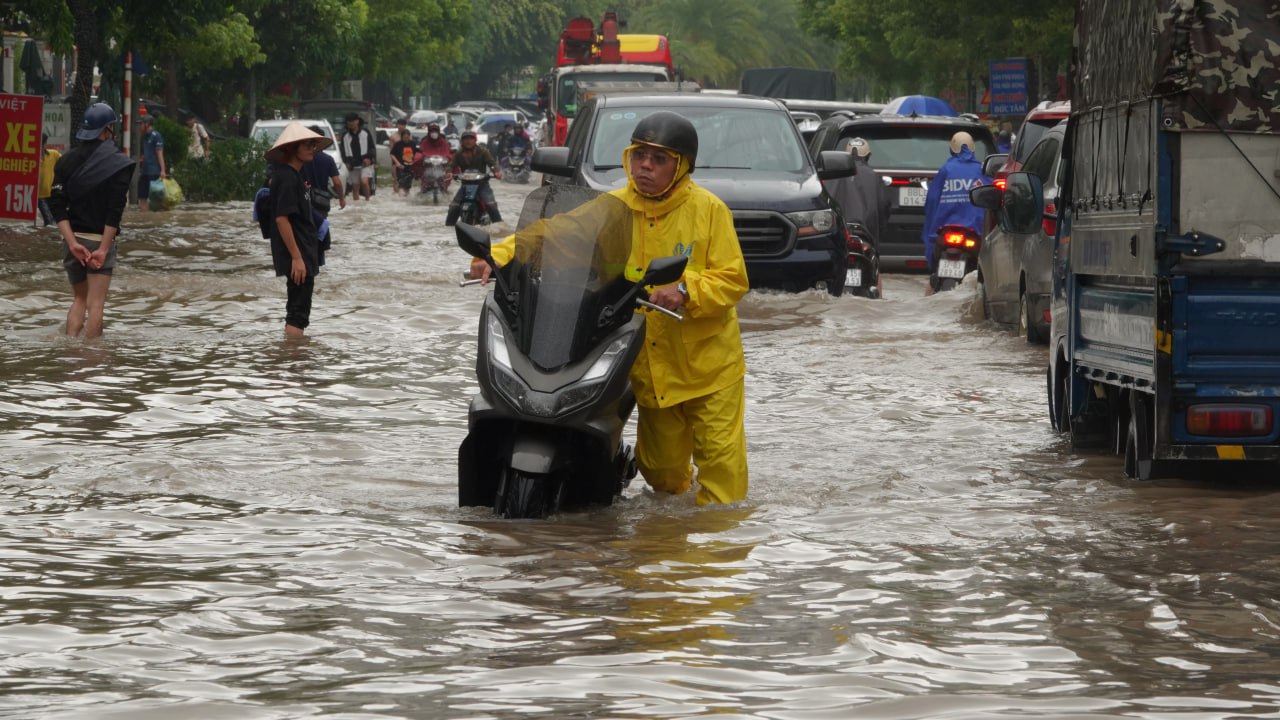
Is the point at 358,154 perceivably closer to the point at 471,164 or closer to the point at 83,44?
the point at 471,164

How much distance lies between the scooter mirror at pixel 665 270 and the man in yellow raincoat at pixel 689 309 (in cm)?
26

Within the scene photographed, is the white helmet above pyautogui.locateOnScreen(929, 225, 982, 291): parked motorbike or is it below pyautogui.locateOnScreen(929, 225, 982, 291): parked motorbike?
above

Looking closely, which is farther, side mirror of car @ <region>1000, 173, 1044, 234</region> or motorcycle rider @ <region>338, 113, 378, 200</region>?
motorcycle rider @ <region>338, 113, 378, 200</region>

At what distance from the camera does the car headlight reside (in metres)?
17.3

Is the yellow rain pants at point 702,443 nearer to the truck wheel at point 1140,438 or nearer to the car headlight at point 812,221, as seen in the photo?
the truck wheel at point 1140,438

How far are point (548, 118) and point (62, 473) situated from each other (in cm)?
3246

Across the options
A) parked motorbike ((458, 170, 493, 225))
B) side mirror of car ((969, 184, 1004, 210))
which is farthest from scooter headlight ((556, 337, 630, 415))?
parked motorbike ((458, 170, 493, 225))

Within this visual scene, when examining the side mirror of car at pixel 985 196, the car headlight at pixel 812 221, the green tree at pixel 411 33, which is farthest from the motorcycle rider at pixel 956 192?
the green tree at pixel 411 33

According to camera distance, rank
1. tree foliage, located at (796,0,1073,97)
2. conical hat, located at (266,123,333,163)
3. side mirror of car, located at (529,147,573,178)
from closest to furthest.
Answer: conical hat, located at (266,123,333,163), side mirror of car, located at (529,147,573,178), tree foliage, located at (796,0,1073,97)

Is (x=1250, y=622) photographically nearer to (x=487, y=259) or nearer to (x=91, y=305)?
(x=487, y=259)

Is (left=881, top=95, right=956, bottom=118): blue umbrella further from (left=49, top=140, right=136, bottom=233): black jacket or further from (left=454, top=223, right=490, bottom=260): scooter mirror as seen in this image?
(left=454, top=223, right=490, bottom=260): scooter mirror

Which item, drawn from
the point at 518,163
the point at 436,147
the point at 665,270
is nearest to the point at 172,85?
the point at 436,147

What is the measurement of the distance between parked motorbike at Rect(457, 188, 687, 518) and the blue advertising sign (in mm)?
30274

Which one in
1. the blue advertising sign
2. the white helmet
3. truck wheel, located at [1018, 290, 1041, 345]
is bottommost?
truck wheel, located at [1018, 290, 1041, 345]
